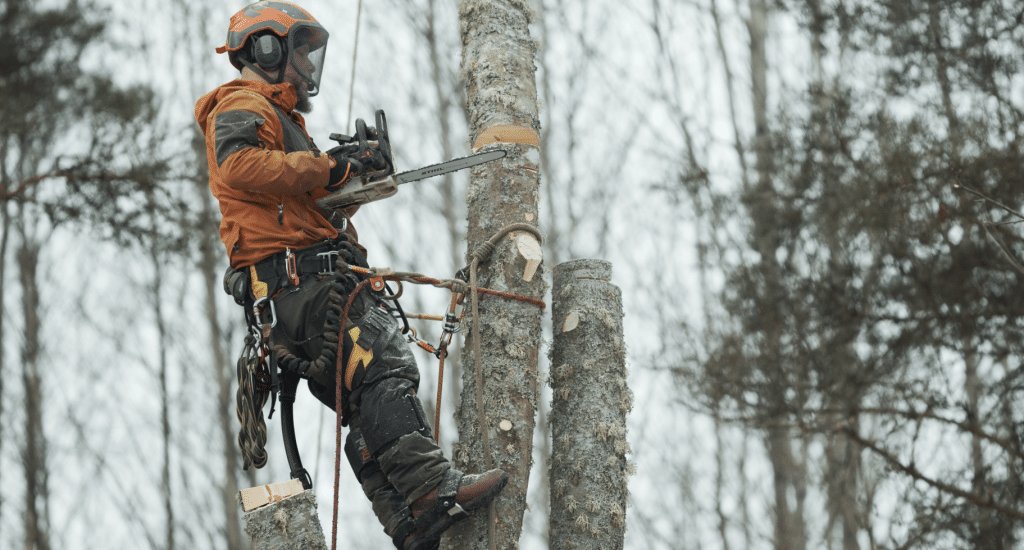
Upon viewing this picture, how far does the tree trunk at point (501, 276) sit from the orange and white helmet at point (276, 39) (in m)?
0.56

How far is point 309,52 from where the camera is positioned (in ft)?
11.3

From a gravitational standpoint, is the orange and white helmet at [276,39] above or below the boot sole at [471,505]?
above

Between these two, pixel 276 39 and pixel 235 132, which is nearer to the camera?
pixel 235 132

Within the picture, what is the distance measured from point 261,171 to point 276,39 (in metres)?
0.61

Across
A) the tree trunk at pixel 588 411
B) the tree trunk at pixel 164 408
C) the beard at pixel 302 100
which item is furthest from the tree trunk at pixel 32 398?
the tree trunk at pixel 588 411

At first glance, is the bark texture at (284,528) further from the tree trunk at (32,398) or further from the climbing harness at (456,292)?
the tree trunk at (32,398)

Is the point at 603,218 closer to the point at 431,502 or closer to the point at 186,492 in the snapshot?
the point at 186,492

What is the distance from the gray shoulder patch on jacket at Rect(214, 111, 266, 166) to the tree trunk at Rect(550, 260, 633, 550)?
1.13 meters

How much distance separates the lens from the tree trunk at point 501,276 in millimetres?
2977

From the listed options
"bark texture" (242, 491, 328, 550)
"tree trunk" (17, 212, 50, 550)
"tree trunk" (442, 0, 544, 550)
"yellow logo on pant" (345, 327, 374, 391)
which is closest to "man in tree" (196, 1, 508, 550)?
"yellow logo on pant" (345, 327, 374, 391)

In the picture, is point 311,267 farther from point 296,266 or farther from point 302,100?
point 302,100

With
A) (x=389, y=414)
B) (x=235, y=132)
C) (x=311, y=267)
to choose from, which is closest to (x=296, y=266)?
(x=311, y=267)

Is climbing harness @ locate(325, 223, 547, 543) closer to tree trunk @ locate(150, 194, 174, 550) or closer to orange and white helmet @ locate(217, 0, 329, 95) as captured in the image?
orange and white helmet @ locate(217, 0, 329, 95)

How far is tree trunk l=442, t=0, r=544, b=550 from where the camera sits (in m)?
2.98
